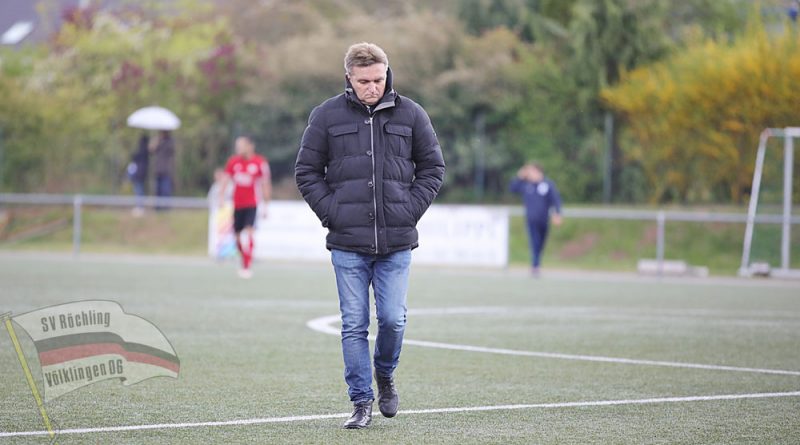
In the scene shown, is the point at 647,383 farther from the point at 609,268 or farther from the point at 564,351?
the point at 609,268

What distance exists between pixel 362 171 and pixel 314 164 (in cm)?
27

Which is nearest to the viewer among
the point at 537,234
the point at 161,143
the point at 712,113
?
the point at 537,234

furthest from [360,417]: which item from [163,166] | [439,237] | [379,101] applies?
[163,166]

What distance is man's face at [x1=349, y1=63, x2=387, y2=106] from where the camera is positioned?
23.1 feet

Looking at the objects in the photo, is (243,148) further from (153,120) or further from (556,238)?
(153,120)

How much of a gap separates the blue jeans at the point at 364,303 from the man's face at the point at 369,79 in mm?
882

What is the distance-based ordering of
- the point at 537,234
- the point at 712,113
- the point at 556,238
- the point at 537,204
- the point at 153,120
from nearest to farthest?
the point at 537,204, the point at 537,234, the point at 556,238, the point at 712,113, the point at 153,120

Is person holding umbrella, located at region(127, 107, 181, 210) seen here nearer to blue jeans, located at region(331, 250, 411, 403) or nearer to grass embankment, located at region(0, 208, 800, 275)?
grass embankment, located at region(0, 208, 800, 275)

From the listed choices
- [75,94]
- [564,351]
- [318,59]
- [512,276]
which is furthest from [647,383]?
[318,59]

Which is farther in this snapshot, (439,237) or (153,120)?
(153,120)

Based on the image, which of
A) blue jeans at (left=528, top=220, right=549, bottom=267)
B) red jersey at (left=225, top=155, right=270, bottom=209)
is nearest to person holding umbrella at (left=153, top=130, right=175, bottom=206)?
blue jeans at (left=528, top=220, right=549, bottom=267)

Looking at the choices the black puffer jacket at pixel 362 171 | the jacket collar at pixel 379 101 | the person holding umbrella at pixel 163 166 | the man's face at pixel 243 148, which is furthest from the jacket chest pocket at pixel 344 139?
the person holding umbrella at pixel 163 166

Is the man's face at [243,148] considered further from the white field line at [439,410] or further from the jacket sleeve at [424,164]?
the jacket sleeve at [424,164]

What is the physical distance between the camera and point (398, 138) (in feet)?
23.7
